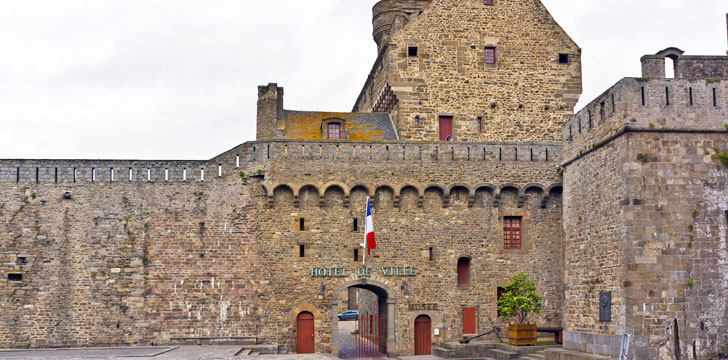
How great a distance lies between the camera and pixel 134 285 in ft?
82.4

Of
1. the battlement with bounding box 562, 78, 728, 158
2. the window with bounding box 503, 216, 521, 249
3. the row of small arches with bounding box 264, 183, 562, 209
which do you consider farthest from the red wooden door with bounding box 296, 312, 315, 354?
the battlement with bounding box 562, 78, 728, 158

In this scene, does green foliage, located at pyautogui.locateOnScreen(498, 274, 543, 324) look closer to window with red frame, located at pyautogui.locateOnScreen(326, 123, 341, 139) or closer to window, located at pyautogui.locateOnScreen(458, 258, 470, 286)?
window, located at pyautogui.locateOnScreen(458, 258, 470, 286)

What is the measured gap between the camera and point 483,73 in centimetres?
2970

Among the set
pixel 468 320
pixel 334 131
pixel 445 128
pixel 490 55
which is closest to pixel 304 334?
pixel 468 320

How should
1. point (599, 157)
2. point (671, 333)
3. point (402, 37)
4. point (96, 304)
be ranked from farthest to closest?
1. point (402, 37)
2. point (96, 304)
3. point (599, 157)
4. point (671, 333)

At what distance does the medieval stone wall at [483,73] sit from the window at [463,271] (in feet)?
16.2

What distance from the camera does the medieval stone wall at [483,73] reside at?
2925 cm

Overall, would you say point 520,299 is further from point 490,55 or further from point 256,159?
point 490,55

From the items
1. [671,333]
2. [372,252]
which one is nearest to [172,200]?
[372,252]

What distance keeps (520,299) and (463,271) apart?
265cm

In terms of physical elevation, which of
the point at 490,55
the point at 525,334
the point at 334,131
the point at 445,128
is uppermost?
the point at 490,55

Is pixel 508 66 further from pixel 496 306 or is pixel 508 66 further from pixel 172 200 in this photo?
pixel 172 200

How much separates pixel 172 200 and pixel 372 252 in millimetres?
6471

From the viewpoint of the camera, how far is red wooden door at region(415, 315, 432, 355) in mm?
26031
